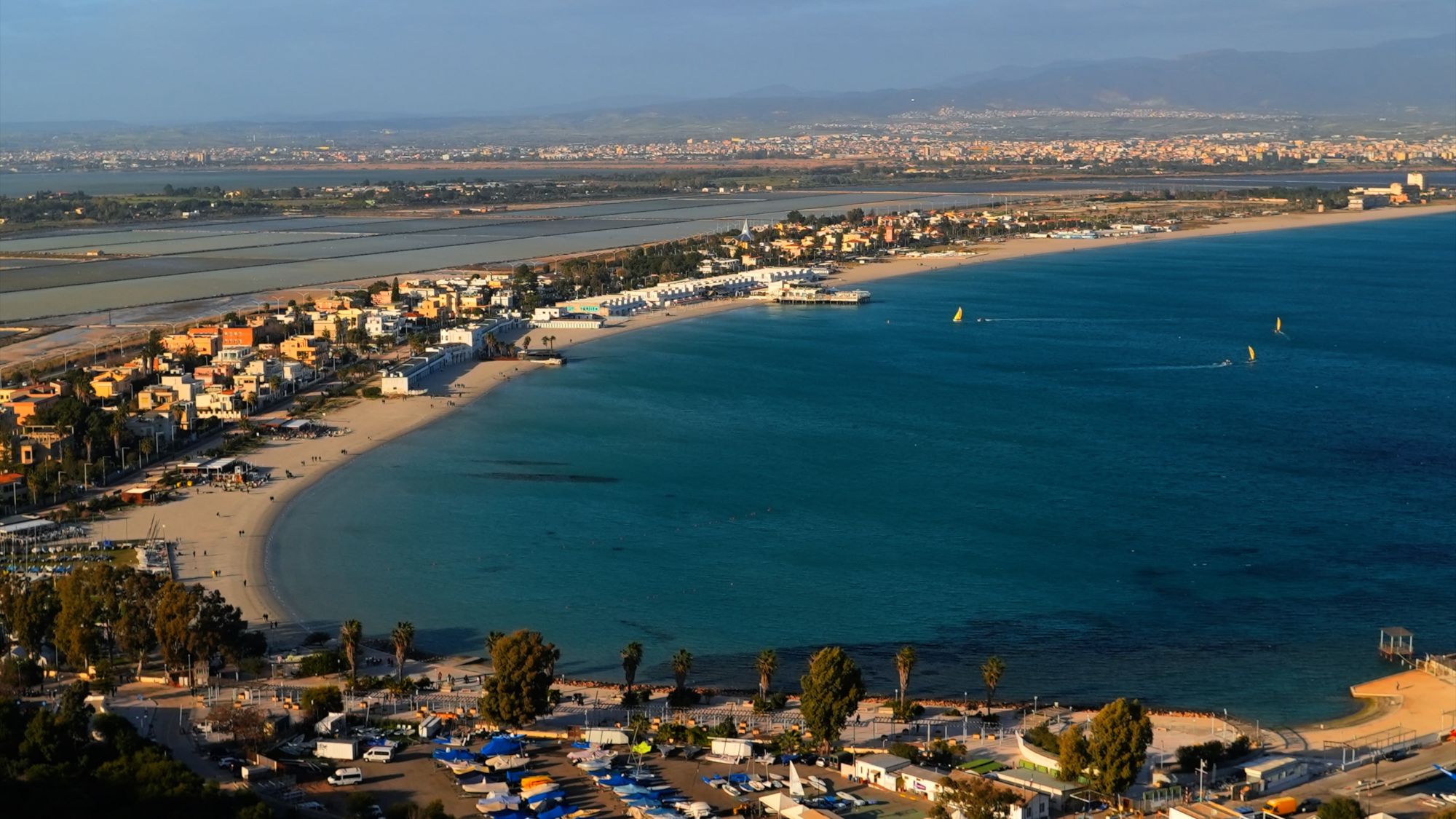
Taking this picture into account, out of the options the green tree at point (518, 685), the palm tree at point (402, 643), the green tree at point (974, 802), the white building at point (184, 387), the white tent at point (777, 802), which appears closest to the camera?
the green tree at point (974, 802)

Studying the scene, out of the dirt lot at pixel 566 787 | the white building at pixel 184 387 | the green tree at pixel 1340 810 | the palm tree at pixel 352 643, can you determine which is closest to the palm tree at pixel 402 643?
the palm tree at pixel 352 643

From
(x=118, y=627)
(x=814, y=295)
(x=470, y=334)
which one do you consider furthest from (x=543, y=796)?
(x=814, y=295)

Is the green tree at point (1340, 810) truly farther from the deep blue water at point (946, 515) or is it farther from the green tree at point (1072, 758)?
the deep blue water at point (946, 515)

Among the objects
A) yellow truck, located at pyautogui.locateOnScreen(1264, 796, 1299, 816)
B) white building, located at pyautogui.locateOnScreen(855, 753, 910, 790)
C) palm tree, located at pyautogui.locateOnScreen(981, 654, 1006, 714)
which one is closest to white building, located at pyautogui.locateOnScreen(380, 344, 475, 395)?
palm tree, located at pyautogui.locateOnScreen(981, 654, 1006, 714)

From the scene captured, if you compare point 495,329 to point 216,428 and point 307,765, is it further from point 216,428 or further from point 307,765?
point 307,765

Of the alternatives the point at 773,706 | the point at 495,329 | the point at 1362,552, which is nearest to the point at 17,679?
→ the point at 773,706

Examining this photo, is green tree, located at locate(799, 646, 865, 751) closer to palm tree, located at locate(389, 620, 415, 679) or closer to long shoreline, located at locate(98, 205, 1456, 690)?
palm tree, located at locate(389, 620, 415, 679)

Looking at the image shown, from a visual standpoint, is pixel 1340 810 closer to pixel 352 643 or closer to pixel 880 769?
pixel 880 769
